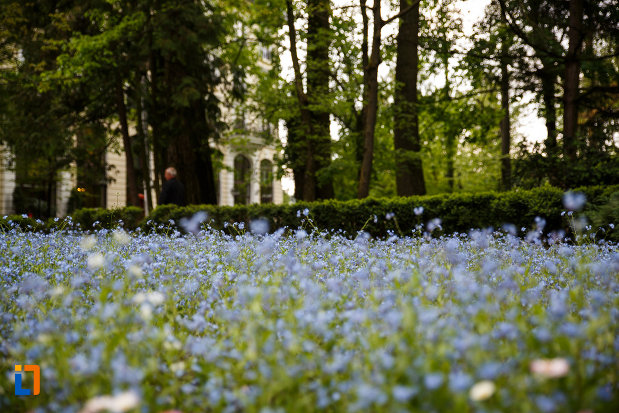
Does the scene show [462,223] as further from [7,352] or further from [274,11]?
[274,11]

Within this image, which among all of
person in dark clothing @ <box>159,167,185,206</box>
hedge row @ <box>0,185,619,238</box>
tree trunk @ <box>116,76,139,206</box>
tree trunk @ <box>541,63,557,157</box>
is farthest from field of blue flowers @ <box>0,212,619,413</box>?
tree trunk @ <box>116,76,139,206</box>

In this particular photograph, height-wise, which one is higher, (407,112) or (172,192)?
(407,112)

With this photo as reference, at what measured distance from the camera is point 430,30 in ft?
50.6

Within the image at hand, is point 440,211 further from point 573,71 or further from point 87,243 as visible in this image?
point 87,243

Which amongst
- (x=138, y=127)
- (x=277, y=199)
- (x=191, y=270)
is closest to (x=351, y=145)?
(x=138, y=127)

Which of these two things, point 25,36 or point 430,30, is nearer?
point 430,30

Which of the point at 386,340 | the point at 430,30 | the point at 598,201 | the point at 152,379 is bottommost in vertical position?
the point at 152,379

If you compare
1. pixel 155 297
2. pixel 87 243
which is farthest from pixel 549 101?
pixel 155 297

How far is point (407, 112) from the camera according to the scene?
14.8 meters

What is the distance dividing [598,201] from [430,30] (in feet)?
31.1

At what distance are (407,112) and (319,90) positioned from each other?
2842 millimetres
